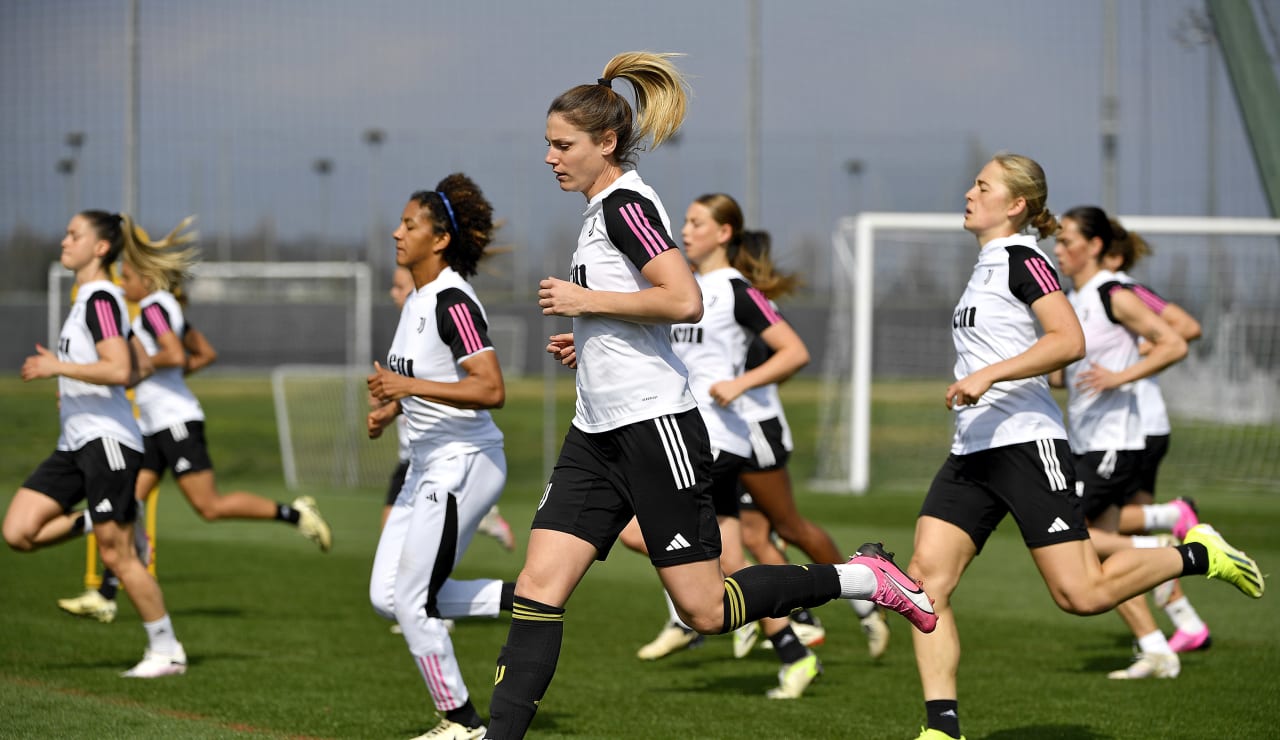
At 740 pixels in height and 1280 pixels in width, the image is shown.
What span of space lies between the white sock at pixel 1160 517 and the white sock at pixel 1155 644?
0.89 m

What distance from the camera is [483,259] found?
6.66m

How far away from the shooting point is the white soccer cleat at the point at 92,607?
8586 millimetres

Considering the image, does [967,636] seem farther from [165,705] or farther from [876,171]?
[876,171]

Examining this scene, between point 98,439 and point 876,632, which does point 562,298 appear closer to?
point 98,439

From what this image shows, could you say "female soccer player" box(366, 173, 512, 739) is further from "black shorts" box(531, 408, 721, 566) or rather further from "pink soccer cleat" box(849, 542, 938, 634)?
"pink soccer cleat" box(849, 542, 938, 634)

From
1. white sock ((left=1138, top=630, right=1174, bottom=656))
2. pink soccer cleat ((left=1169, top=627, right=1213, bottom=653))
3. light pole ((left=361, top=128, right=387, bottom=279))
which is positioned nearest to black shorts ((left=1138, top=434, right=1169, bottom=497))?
pink soccer cleat ((left=1169, top=627, right=1213, bottom=653))

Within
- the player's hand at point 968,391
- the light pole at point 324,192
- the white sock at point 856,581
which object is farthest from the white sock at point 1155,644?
the light pole at point 324,192

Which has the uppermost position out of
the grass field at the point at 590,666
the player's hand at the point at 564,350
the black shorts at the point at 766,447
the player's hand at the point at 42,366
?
the player's hand at the point at 564,350

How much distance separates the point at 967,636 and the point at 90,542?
565 cm

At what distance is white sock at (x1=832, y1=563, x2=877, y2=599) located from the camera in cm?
504

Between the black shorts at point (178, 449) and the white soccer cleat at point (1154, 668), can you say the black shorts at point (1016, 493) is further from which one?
the black shorts at point (178, 449)

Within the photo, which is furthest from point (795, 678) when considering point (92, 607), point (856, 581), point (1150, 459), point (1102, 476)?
point (92, 607)

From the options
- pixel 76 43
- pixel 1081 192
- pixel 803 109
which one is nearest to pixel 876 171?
pixel 803 109

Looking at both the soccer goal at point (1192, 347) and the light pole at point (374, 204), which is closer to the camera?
the soccer goal at point (1192, 347)
